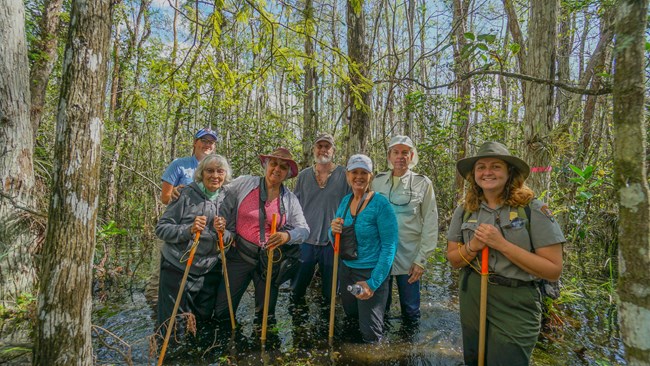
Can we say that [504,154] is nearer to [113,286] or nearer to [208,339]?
[208,339]

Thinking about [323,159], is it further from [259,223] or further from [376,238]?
[376,238]

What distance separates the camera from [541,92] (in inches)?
159

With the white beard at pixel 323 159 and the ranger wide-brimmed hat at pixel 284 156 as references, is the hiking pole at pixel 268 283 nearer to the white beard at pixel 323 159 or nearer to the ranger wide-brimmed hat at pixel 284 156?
the ranger wide-brimmed hat at pixel 284 156

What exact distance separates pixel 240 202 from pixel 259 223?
366 mm

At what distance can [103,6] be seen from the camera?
2244 millimetres

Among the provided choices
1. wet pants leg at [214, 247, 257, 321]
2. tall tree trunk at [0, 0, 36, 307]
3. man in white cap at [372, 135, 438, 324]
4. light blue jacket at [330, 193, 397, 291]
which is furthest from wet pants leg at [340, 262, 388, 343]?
tall tree trunk at [0, 0, 36, 307]

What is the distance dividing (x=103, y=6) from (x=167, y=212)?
238cm

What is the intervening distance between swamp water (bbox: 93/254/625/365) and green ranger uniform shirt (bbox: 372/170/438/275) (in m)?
0.95

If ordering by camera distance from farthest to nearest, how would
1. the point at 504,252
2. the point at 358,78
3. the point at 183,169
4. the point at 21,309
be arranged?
the point at 358,78
the point at 183,169
the point at 21,309
the point at 504,252

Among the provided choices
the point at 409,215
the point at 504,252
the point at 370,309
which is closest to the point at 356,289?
the point at 370,309

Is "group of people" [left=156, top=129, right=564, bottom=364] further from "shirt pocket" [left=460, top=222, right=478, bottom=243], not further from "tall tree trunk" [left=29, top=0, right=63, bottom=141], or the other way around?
"tall tree trunk" [left=29, top=0, right=63, bottom=141]

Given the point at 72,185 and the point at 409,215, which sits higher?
the point at 72,185

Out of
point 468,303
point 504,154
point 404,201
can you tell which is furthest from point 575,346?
point 504,154

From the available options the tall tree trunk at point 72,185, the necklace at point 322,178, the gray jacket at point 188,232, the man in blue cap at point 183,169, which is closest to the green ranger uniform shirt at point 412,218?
the necklace at point 322,178
